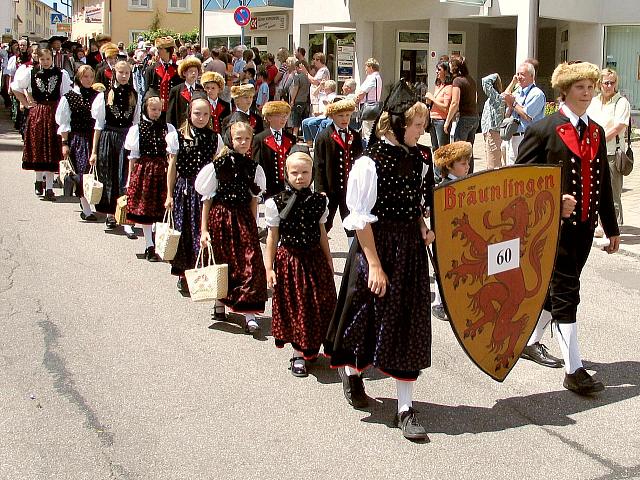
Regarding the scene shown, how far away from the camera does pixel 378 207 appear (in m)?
4.91

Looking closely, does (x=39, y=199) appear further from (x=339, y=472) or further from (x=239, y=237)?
(x=339, y=472)

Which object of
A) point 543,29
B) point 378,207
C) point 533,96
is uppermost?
point 543,29

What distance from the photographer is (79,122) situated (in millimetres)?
11164

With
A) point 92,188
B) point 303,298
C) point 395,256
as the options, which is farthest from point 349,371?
point 92,188

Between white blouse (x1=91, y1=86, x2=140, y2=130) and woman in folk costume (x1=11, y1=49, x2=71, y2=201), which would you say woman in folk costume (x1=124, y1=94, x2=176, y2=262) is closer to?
white blouse (x1=91, y1=86, x2=140, y2=130)

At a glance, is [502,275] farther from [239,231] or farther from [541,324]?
[239,231]

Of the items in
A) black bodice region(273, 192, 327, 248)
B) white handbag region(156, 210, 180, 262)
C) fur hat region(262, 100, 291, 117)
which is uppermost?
fur hat region(262, 100, 291, 117)

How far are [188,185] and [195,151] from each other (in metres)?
0.29

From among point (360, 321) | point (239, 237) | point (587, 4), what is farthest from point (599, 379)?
point (587, 4)

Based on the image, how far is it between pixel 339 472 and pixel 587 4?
1972 centimetres

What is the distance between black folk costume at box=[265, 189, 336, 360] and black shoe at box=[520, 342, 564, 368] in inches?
57.2

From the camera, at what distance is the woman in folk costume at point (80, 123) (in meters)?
11.1

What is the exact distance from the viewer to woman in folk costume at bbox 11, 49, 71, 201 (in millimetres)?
12289

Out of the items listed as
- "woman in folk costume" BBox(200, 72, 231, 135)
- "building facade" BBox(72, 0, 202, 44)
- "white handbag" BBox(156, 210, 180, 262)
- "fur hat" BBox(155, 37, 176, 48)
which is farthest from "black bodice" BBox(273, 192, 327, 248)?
"building facade" BBox(72, 0, 202, 44)
